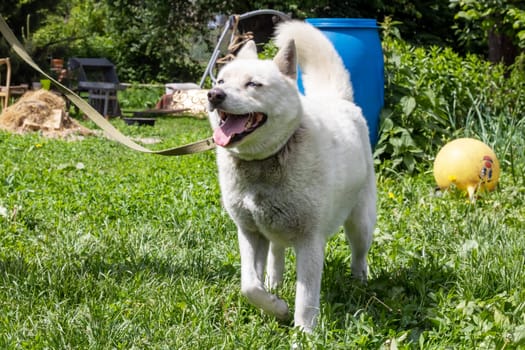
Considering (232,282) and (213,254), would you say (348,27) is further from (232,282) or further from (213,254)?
(232,282)

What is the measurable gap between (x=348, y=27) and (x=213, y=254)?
318 centimetres

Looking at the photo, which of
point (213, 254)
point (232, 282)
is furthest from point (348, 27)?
point (232, 282)

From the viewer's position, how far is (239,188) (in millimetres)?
2928


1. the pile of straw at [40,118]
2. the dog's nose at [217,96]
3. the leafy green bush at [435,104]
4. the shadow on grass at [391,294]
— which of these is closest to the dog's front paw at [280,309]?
the shadow on grass at [391,294]

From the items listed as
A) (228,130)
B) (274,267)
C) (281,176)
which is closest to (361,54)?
(274,267)

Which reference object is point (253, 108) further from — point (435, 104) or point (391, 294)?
point (435, 104)

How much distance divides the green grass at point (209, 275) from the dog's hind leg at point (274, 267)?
7 centimetres

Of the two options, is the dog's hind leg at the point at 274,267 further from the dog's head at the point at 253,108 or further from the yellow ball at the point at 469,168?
the yellow ball at the point at 469,168

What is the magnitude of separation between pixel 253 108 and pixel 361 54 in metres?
3.70

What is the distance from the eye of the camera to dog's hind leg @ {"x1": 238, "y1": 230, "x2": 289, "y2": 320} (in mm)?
2883

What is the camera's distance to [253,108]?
274 centimetres

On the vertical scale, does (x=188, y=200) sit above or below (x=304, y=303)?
below

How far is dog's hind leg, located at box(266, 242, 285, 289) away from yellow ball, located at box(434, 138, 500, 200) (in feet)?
8.29

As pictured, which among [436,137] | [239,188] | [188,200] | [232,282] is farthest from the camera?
[436,137]
